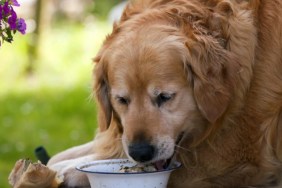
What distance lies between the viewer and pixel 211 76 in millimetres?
4289

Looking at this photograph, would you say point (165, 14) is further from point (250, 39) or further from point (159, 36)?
point (250, 39)

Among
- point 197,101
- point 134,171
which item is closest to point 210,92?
point 197,101

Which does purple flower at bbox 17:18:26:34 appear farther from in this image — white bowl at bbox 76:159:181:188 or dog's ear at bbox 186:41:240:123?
dog's ear at bbox 186:41:240:123

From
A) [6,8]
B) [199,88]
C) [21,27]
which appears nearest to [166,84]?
[199,88]

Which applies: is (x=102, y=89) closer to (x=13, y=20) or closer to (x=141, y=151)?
(x=141, y=151)

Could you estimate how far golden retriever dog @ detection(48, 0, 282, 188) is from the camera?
13.9 feet

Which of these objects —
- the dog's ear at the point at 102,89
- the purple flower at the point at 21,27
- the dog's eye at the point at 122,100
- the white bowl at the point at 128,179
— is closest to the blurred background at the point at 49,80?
the dog's ear at the point at 102,89

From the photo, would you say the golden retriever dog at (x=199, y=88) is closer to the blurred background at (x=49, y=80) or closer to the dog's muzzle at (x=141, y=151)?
the dog's muzzle at (x=141, y=151)

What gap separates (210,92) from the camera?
4258mm

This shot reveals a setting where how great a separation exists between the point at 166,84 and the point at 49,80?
6.61 metres

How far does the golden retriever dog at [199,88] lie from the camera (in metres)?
4.22

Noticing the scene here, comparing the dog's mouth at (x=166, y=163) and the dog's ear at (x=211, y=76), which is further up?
the dog's ear at (x=211, y=76)

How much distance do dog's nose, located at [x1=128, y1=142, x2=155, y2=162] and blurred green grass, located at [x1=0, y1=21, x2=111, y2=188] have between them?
2261mm

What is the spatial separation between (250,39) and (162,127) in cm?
77
